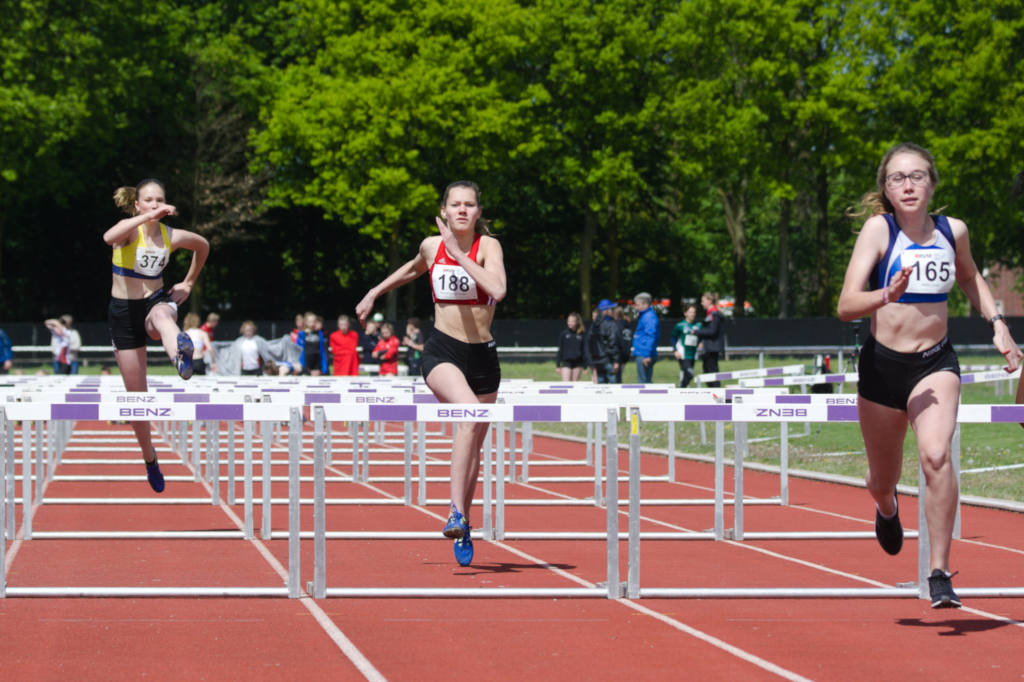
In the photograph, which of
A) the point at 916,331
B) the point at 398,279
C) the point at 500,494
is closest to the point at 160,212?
the point at 398,279

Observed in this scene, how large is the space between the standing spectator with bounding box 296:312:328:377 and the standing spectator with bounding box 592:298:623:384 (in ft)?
15.5

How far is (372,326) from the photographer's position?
28656 millimetres

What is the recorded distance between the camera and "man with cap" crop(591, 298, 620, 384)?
83.7 feet

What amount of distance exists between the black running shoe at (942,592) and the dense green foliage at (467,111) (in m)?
38.5

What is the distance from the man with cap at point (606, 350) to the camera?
25.5 meters

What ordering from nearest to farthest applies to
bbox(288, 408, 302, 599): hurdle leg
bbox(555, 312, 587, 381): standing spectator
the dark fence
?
1. bbox(288, 408, 302, 599): hurdle leg
2. bbox(555, 312, 587, 381): standing spectator
3. the dark fence

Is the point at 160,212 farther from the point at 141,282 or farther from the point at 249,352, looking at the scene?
the point at 249,352

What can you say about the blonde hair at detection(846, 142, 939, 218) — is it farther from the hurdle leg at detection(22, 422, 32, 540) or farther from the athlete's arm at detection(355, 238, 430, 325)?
the hurdle leg at detection(22, 422, 32, 540)

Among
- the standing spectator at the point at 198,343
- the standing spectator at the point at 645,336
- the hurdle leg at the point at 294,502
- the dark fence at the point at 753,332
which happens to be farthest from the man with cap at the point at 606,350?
the dark fence at the point at 753,332

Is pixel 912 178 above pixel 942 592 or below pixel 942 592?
above

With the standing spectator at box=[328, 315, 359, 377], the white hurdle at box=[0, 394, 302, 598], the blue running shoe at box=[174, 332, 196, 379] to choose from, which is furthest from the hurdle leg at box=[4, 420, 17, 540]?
the standing spectator at box=[328, 315, 359, 377]

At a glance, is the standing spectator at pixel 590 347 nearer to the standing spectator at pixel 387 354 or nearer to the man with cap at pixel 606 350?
the man with cap at pixel 606 350

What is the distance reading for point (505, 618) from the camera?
21.9 ft

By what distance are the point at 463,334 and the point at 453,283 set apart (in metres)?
0.29
